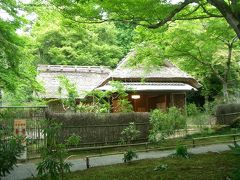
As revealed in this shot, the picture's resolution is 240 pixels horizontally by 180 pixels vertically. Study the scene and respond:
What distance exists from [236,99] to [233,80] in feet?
6.04

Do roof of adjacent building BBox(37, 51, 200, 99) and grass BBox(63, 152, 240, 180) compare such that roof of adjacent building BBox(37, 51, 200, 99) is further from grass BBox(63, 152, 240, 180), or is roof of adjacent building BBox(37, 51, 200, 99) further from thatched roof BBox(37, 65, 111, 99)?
grass BBox(63, 152, 240, 180)

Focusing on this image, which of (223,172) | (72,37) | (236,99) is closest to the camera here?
(223,172)

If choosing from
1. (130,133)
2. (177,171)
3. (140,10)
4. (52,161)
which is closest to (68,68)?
(130,133)

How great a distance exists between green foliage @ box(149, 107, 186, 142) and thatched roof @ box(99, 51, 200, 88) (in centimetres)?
599

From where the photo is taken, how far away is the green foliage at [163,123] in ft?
48.1

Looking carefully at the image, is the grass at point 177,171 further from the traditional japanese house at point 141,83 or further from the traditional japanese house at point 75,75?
the traditional japanese house at point 75,75

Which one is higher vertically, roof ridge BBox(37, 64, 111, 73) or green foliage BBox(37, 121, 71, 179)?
roof ridge BBox(37, 64, 111, 73)

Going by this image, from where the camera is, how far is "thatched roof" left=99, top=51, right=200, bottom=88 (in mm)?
22016

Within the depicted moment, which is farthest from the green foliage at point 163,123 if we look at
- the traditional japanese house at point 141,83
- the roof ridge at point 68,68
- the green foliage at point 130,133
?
the roof ridge at point 68,68

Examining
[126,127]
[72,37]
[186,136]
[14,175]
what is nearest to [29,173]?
[14,175]

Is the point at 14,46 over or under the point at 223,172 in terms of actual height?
over

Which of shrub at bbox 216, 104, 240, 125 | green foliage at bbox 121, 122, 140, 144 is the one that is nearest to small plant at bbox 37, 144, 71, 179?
green foliage at bbox 121, 122, 140, 144

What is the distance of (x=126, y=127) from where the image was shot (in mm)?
14992

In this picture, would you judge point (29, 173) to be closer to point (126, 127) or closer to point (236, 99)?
point (126, 127)
